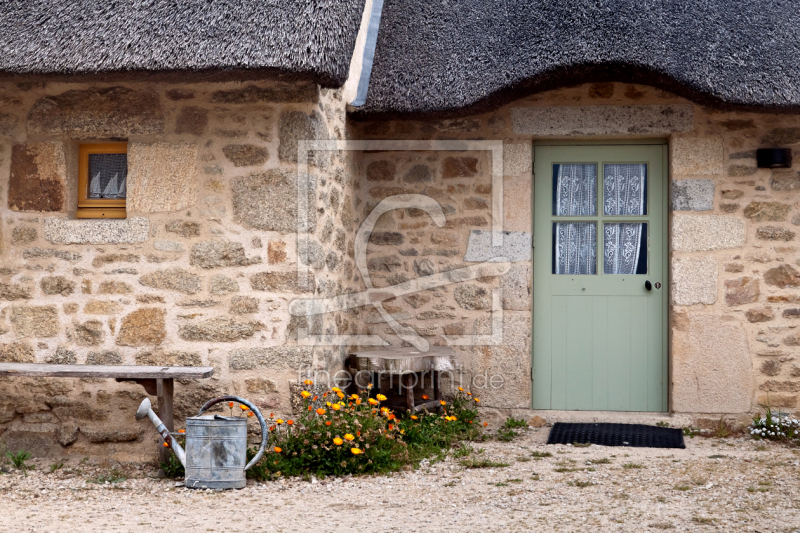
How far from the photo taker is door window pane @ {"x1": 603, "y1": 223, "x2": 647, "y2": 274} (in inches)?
190

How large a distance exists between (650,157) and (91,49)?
329 centimetres

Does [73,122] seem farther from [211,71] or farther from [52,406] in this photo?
[52,406]

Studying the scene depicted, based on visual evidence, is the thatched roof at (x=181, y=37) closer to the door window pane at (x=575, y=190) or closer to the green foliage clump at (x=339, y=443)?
the green foliage clump at (x=339, y=443)

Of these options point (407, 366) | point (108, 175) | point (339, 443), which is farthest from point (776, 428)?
point (108, 175)

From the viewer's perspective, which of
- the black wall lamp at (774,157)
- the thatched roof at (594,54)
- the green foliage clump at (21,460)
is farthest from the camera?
the black wall lamp at (774,157)

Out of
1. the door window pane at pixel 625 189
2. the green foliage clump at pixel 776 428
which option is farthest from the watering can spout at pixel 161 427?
the green foliage clump at pixel 776 428

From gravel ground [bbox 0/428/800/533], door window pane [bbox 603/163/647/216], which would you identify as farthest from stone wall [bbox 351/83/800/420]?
gravel ground [bbox 0/428/800/533]

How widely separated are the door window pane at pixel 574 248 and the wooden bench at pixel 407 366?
0.91 meters

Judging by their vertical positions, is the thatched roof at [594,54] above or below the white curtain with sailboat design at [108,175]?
above

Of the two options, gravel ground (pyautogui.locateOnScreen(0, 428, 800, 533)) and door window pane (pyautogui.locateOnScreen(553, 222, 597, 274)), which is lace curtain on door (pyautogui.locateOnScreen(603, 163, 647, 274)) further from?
gravel ground (pyautogui.locateOnScreen(0, 428, 800, 533))

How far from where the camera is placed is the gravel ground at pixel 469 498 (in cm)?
287

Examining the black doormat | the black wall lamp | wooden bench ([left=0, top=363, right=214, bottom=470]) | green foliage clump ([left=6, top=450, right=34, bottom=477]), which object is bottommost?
green foliage clump ([left=6, top=450, right=34, bottom=477])

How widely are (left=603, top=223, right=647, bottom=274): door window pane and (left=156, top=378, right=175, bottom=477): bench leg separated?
8.97ft

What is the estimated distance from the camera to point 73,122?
4012 millimetres
